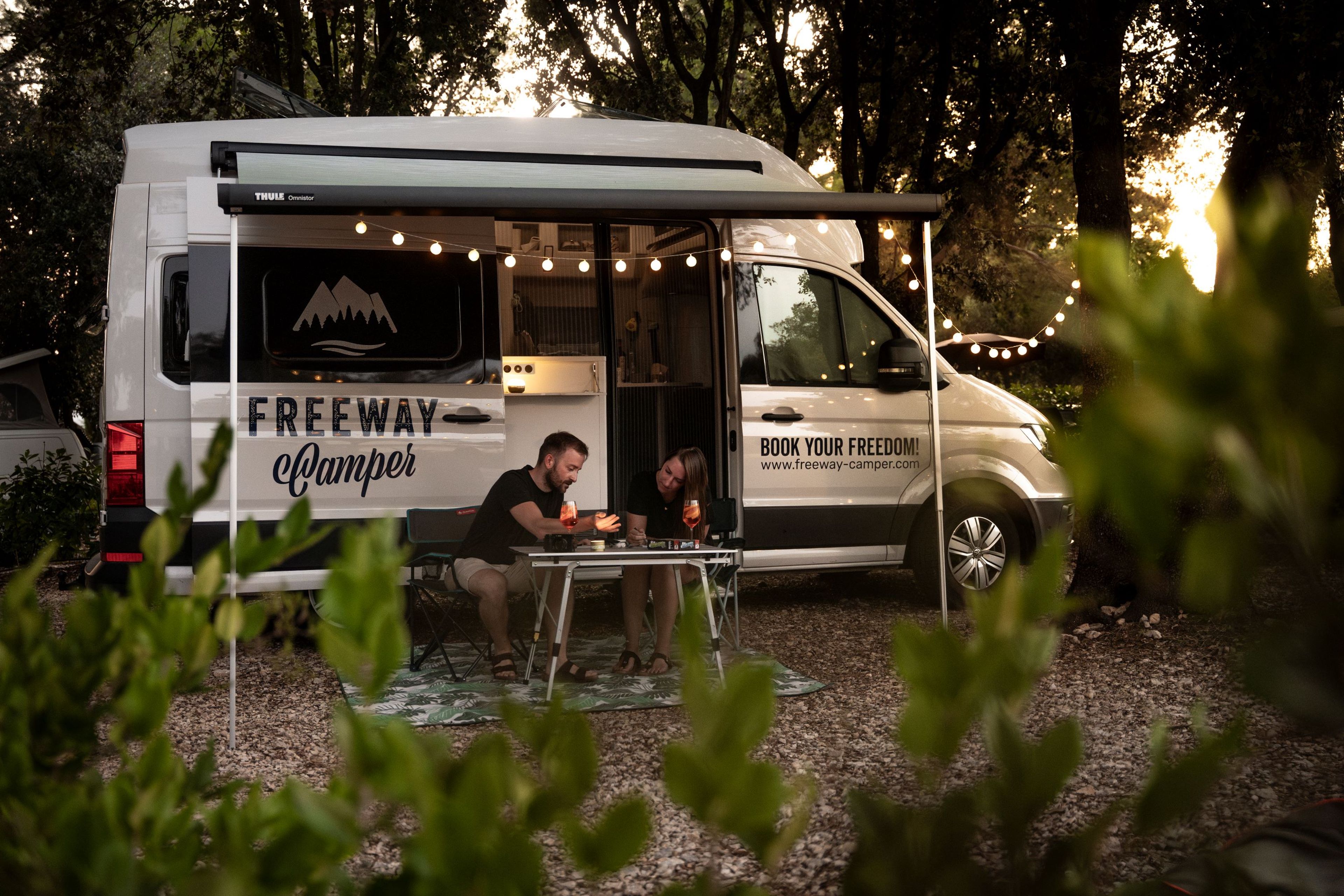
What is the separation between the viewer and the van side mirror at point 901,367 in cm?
664

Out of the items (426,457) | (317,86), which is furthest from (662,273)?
(317,86)

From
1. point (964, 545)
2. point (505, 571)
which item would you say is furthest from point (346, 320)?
point (964, 545)

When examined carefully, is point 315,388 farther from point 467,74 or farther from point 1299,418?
point 467,74

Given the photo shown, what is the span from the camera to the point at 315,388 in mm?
5766

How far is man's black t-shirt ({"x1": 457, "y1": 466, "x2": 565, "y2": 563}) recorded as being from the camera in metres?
5.71

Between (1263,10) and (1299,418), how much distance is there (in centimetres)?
775

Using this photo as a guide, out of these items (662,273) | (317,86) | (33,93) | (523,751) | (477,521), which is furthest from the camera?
(33,93)

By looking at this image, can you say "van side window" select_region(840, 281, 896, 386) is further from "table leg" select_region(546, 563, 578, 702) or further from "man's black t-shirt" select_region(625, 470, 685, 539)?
"table leg" select_region(546, 563, 578, 702)

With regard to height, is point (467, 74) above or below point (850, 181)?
above

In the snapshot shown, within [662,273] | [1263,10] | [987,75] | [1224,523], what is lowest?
[1224,523]

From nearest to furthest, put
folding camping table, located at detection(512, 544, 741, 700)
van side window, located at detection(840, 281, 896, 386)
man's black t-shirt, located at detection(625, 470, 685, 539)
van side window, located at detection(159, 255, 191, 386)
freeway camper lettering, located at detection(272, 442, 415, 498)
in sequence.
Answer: folding camping table, located at detection(512, 544, 741, 700) → van side window, located at detection(159, 255, 191, 386) → freeway camper lettering, located at detection(272, 442, 415, 498) → man's black t-shirt, located at detection(625, 470, 685, 539) → van side window, located at detection(840, 281, 896, 386)

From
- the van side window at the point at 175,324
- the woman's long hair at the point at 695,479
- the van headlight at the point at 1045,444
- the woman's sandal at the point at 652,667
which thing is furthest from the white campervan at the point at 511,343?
the van headlight at the point at 1045,444

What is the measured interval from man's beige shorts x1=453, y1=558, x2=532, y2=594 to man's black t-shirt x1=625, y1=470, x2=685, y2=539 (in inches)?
25.9

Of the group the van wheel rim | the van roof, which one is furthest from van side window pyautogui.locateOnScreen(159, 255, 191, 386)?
the van wheel rim
